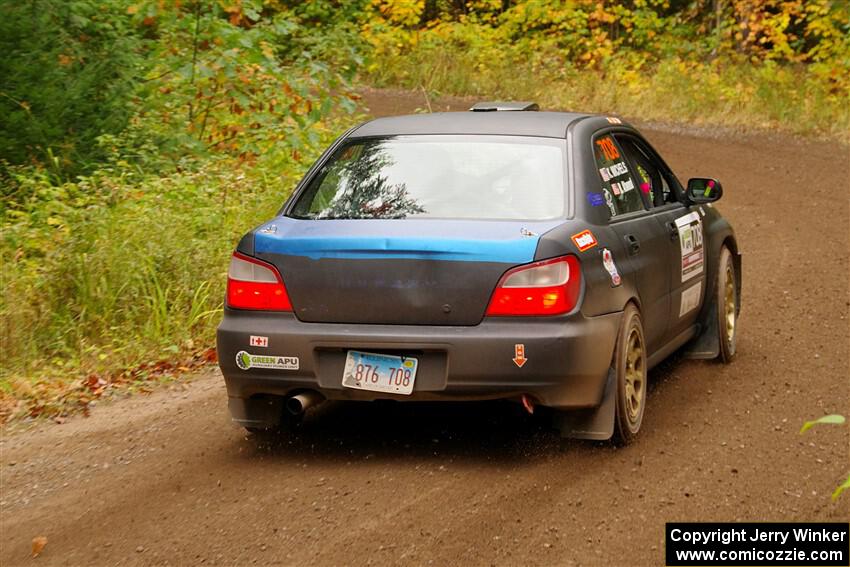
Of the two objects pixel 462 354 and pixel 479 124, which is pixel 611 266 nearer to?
pixel 462 354

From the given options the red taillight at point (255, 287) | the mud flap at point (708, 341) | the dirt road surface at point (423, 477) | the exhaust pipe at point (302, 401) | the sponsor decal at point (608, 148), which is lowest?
the mud flap at point (708, 341)

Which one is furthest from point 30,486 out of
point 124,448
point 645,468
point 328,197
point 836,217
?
point 836,217

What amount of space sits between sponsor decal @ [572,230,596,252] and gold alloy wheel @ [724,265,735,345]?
2403 mm

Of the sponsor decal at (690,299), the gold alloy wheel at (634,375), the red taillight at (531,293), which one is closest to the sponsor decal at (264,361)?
the red taillight at (531,293)

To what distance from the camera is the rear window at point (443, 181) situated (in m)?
6.16

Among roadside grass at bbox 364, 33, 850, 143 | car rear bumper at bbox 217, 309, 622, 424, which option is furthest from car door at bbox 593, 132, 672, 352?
roadside grass at bbox 364, 33, 850, 143

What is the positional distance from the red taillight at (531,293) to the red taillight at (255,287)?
3.18 ft

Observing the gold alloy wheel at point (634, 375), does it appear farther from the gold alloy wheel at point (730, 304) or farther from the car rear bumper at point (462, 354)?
the gold alloy wheel at point (730, 304)

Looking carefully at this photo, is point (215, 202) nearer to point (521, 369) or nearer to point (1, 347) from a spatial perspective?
point (1, 347)

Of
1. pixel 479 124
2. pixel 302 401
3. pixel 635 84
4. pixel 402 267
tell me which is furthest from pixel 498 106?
pixel 635 84

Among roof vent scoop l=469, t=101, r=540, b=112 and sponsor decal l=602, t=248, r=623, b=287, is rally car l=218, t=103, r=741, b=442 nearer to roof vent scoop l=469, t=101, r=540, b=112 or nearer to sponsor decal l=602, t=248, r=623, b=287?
sponsor decal l=602, t=248, r=623, b=287

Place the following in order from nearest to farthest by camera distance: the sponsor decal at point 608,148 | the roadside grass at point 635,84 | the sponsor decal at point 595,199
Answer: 1. the sponsor decal at point 595,199
2. the sponsor decal at point 608,148
3. the roadside grass at point 635,84

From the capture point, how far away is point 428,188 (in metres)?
6.28

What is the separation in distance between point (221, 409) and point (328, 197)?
1.61 m
